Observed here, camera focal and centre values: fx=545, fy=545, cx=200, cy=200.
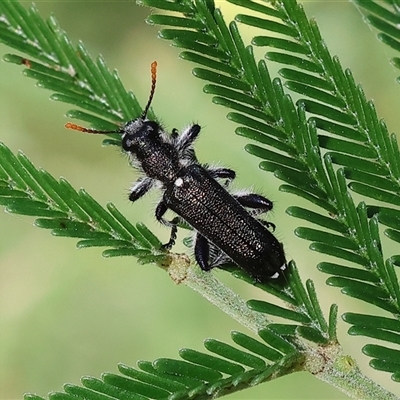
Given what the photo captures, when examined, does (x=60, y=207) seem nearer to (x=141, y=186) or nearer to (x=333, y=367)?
(x=333, y=367)

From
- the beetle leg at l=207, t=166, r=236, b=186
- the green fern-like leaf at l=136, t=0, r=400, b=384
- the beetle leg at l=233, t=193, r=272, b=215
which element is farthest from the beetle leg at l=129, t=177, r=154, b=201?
the green fern-like leaf at l=136, t=0, r=400, b=384

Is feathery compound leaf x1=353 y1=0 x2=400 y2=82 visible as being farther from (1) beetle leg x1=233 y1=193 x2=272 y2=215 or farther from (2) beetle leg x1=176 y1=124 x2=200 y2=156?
(2) beetle leg x1=176 y1=124 x2=200 y2=156

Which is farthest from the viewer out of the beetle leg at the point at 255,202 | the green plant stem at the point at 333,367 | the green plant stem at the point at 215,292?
the beetle leg at the point at 255,202

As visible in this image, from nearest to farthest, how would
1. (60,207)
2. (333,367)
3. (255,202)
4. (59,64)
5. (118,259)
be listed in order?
(333,367)
(60,207)
(59,64)
(255,202)
(118,259)

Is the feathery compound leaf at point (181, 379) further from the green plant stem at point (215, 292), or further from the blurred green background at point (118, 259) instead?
the blurred green background at point (118, 259)

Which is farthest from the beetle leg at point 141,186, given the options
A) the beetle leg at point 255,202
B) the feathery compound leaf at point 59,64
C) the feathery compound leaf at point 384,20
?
the feathery compound leaf at point 384,20

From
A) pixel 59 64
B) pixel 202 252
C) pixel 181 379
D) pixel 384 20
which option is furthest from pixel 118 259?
pixel 384 20
